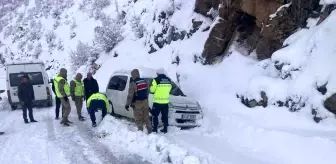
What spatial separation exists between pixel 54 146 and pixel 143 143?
2353 millimetres

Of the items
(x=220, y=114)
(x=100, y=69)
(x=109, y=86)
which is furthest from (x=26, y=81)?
(x=100, y=69)

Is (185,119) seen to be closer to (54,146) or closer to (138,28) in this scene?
(54,146)

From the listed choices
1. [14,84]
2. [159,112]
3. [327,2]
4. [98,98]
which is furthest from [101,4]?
[159,112]

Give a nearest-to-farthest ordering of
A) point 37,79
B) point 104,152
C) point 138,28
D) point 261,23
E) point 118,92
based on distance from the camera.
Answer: point 104,152
point 118,92
point 261,23
point 37,79
point 138,28

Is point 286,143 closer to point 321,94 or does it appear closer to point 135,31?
point 321,94

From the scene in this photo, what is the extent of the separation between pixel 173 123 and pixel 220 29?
5.26 m

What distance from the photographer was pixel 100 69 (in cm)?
2578

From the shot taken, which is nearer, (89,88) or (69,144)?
(69,144)

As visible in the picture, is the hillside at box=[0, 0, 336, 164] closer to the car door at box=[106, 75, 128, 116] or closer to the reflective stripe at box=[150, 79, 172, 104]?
the car door at box=[106, 75, 128, 116]

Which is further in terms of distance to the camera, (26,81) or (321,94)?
(26,81)

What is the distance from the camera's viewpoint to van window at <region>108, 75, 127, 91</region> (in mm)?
13094

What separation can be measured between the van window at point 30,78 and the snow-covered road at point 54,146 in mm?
3960

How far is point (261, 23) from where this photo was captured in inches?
528

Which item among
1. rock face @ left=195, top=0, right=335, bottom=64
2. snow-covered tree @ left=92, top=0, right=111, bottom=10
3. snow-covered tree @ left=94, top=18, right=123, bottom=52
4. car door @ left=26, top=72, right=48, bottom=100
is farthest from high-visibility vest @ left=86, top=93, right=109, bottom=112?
snow-covered tree @ left=92, top=0, right=111, bottom=10
